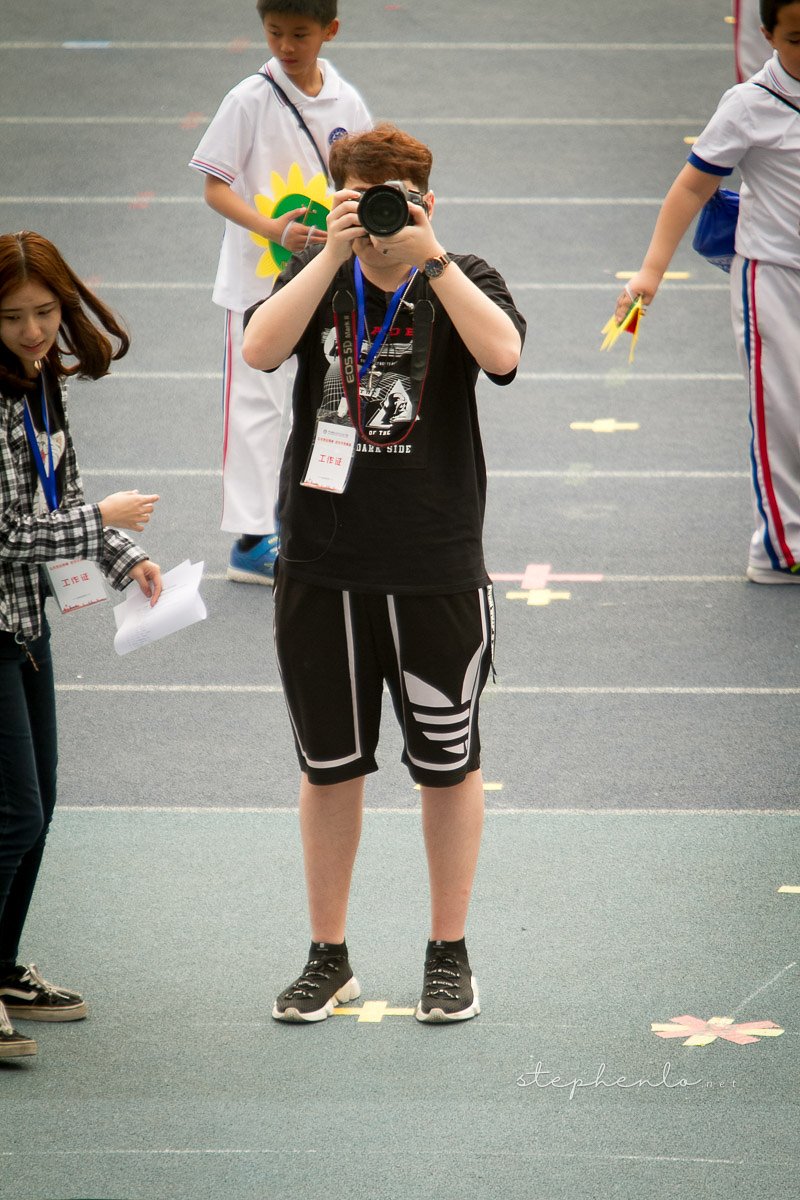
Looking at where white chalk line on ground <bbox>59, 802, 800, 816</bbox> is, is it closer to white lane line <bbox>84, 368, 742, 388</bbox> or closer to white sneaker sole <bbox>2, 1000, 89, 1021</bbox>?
white sneaker sole <bbox>2, 1000, 89, 1021</bbox>

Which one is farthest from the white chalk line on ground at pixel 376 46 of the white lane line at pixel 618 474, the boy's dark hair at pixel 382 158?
the boy's dark hair at pixel 382 158


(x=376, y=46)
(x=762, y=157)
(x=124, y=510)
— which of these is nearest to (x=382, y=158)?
(x=124, y=510)

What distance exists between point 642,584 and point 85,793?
182cm

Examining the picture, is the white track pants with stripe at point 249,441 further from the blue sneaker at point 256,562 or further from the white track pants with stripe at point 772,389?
the white track pants with stripe at point 772,389

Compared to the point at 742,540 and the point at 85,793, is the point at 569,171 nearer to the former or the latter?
the point at 742,540

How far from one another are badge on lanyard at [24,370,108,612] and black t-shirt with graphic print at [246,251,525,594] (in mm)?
318

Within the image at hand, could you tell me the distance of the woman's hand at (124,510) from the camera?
2303mm

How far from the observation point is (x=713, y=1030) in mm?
2426

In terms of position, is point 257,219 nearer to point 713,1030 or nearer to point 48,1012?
point 48,1012

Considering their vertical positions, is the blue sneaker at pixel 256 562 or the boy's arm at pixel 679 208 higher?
the boy's arm at pixel 679 208

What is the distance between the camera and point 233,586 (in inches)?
176

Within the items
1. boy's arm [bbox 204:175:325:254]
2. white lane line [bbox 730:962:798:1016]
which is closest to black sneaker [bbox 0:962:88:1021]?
white lane line [bbox 730:962:798:1016]

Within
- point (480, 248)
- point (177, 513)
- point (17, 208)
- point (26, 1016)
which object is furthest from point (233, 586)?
point (17, 208)

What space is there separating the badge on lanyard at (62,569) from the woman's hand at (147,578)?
8 cm
